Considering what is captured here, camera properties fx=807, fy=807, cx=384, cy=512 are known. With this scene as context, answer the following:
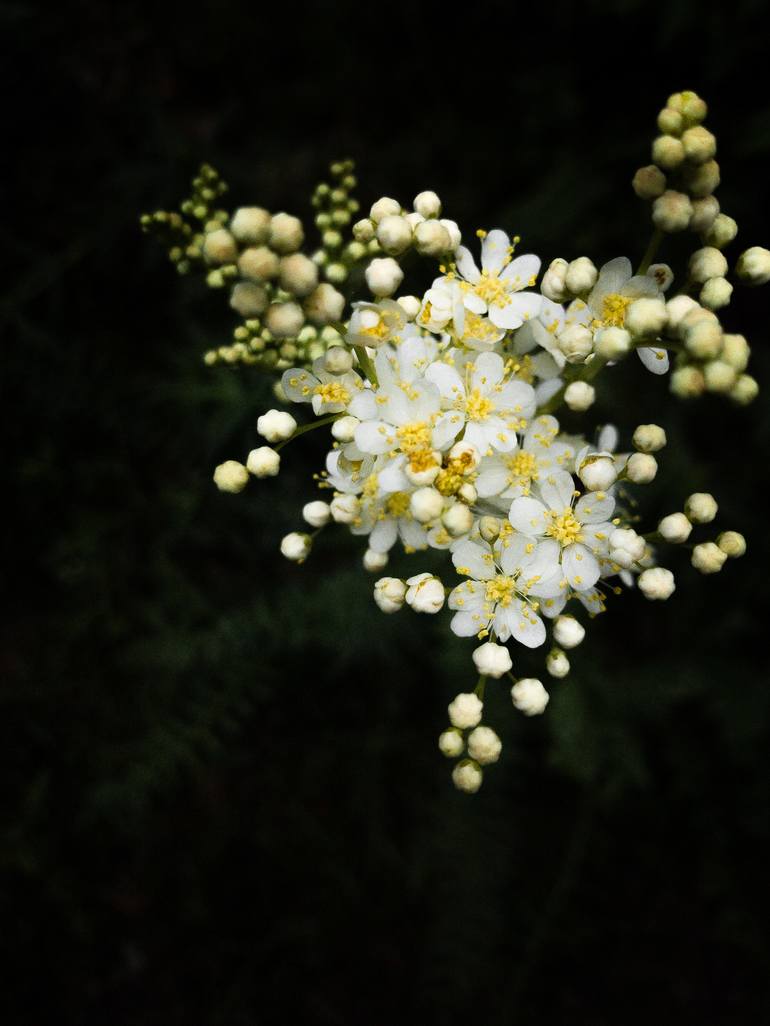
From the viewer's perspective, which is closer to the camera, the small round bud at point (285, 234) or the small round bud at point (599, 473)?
the small round bud at point (285, 234)

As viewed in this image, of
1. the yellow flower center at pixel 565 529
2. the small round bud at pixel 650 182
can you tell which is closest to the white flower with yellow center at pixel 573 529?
the yellow flower center at pixel 565 529

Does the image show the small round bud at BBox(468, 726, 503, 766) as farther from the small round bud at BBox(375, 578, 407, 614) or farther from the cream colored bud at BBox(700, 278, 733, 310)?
the cream colored bud at BBox(700, 278, 733, 310)

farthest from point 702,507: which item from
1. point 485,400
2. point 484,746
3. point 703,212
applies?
point 484,746

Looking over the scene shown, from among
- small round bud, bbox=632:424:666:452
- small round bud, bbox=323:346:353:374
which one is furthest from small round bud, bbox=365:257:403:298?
Answer: small round bud, bbox=632:424:666:452

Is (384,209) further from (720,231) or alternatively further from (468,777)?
(468,777)

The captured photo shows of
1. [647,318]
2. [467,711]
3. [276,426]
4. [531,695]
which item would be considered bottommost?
[467,711]

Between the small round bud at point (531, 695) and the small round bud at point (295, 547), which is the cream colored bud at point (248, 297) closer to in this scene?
the small round bud at point (295, 547)

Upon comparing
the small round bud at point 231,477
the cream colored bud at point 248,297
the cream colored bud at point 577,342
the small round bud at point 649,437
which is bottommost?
the small round bud at point 231,477
